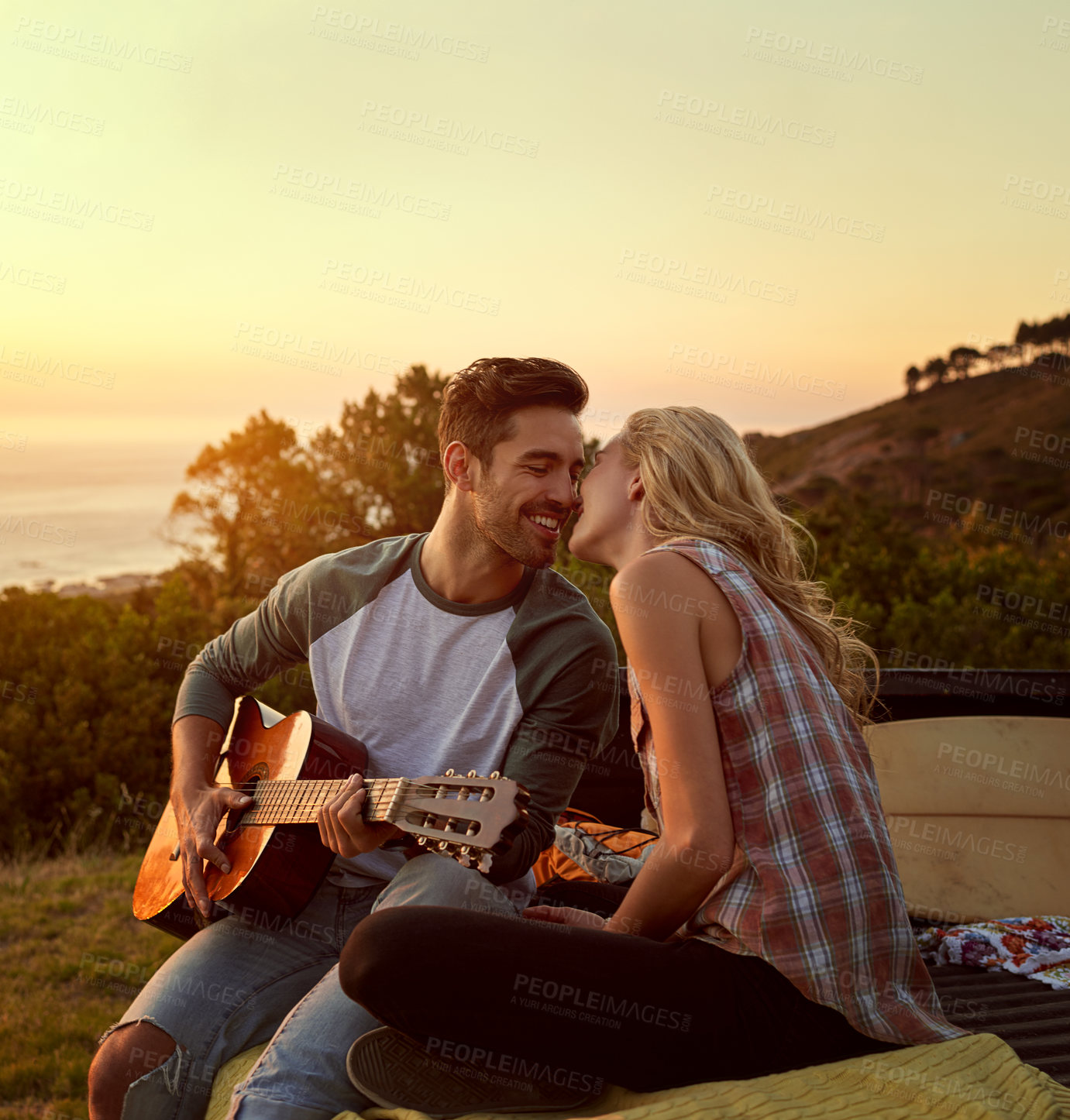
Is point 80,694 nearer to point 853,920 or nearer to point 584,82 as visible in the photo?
point 584,82

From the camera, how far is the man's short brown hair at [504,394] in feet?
8.56

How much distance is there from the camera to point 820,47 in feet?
13.6

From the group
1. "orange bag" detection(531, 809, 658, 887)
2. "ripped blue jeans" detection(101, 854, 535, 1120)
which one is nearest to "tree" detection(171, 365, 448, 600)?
"orange bag" detection(531, 809, 658, 887)

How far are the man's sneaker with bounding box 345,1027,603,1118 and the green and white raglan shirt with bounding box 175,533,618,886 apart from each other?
0.55m

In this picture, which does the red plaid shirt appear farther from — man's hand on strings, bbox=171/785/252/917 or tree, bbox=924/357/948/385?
tree, bbox=924/357/948/385

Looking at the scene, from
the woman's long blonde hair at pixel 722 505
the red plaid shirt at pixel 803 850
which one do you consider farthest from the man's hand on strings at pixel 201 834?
the woman's long blonde hair at pixel 722 505

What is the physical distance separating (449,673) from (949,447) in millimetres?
31874

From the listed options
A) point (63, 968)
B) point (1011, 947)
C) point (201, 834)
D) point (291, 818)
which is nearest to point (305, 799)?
point (291, 818)

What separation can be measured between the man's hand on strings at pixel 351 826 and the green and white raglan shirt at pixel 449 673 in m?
0.33

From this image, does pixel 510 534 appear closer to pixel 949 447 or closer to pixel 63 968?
pixel 63 968

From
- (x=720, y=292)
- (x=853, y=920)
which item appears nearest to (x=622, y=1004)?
(x=853, y=920)

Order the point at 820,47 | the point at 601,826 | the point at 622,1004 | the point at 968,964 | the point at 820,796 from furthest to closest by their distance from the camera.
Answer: the point at 820,47 < the point at 601,826 < the point at 968,964 < the point at 820,796 < the point at 622,1004

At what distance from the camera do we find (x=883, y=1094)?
1.59 metres

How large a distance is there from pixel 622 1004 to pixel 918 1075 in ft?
1.72
